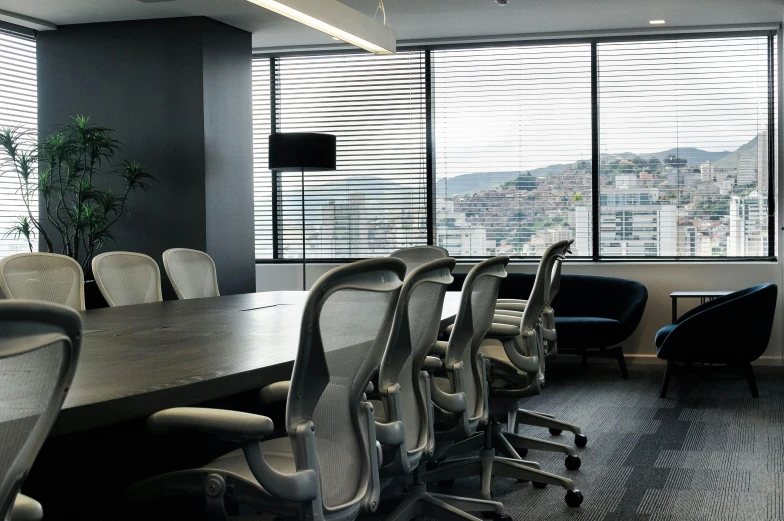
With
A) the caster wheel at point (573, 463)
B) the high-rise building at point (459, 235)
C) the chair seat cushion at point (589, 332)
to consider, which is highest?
the high-rise building at point (459, 235)

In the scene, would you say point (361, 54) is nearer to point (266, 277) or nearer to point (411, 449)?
point (266, 277)

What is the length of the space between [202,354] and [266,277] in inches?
234

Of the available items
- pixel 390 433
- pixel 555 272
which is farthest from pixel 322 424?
pixel 555 272

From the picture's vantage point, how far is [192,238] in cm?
742

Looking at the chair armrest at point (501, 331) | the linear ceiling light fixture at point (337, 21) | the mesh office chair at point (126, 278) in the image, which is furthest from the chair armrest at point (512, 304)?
the mesh office chair at point (126, 278)

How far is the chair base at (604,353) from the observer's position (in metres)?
7.20

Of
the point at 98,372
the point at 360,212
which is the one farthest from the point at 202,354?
the point at 360,212

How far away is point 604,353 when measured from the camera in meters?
7.44

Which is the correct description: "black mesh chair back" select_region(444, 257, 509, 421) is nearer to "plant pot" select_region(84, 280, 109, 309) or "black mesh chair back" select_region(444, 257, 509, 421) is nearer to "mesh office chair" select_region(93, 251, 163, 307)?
"mesh office chair" select_region(93, 251, 163, 307)

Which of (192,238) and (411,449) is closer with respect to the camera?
(411,449)

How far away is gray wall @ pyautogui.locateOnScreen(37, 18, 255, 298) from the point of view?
7.38 m

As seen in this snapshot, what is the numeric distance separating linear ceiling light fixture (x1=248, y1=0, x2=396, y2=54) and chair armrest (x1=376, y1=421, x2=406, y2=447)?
2281 millimetres

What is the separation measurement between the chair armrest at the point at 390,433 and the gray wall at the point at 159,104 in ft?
16.5

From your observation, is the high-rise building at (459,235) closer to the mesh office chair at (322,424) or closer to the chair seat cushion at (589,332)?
the chair seat cushion at (589,332)
